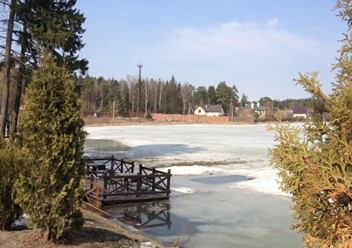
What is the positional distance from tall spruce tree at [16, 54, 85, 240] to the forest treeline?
96.3m

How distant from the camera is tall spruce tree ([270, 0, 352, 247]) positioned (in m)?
3.71

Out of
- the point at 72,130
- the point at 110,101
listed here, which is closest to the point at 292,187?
the point at 72,130

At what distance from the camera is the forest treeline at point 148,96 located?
381 ft

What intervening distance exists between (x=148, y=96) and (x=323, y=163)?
419ft

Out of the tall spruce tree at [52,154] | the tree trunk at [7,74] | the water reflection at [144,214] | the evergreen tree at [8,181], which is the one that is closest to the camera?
the tall spruce tree at [52,154]

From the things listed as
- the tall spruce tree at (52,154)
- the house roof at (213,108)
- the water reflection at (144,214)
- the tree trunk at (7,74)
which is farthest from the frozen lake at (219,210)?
the house roof at (213,108)

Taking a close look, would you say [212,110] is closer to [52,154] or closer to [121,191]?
[121,191]

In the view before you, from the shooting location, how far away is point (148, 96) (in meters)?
131

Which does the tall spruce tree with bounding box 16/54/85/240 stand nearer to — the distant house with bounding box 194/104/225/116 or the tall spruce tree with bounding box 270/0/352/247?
the tall spruce tree with bounding box 270/0/352/247

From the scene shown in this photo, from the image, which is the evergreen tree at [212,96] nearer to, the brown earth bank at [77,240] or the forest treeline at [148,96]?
the forest treeline at [148,96]

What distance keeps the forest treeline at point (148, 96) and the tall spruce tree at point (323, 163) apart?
99.7 meters

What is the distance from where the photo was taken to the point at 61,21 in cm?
2100

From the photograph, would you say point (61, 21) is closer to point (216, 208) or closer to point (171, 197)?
point (171, 197)

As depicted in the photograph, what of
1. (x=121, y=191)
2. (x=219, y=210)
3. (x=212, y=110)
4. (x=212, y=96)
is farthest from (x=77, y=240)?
(x=212, y=96)
